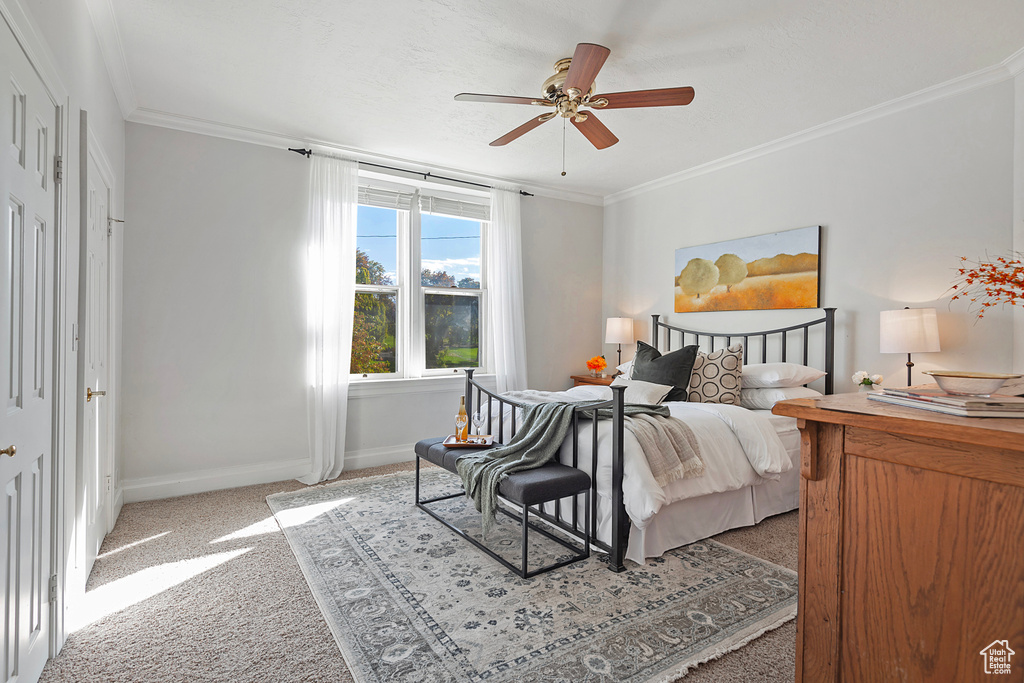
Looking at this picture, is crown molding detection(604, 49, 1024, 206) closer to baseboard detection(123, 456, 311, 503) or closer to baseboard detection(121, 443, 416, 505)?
baseboard detection(121, 443, 416, 505)

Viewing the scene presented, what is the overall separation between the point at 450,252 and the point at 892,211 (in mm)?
3420

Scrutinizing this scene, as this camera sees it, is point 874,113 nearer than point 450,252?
Yes

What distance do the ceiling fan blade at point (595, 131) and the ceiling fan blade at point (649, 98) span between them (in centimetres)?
17

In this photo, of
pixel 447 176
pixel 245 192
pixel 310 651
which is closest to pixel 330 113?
pixel 245 192

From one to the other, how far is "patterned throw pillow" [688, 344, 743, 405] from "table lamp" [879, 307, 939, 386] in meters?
0.89

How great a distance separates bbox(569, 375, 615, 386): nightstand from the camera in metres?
5.01

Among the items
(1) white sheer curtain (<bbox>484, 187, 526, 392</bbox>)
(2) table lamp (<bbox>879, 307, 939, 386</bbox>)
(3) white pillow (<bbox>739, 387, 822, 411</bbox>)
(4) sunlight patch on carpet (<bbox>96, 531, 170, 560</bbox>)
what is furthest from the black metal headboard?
(4) sunlight patch on carpet (<bbox>96, 531, 170, 560</bbox>)

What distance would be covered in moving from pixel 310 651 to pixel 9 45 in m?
2.04

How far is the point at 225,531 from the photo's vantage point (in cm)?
303

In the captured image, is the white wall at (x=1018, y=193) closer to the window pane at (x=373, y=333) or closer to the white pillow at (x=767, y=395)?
the white pillow at (x=767, y=395)

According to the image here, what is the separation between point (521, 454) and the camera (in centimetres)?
278

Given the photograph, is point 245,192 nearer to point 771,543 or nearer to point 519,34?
point 519,34

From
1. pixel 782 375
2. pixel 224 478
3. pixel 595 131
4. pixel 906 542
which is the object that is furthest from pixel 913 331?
pixel 224 478

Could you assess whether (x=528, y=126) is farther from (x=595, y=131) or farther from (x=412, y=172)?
(x=412, y=172)
